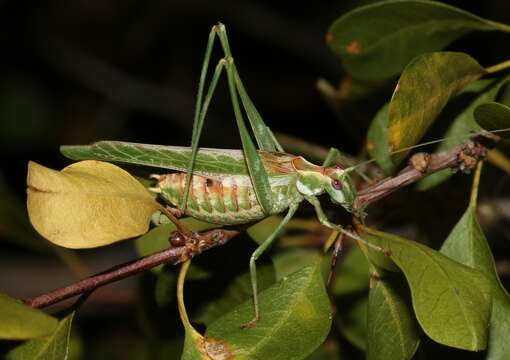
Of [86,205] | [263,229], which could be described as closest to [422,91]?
[86,205]

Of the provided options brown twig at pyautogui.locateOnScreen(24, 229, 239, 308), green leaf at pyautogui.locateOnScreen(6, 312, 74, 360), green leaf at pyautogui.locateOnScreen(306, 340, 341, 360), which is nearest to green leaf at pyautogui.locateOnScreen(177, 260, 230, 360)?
brown twig at pyautogui.locateOnScreen(24, 229, 239, 308)

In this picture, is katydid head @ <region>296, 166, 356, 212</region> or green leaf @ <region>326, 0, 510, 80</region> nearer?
green leaf @ <region>326, 0, 510, 80</region>

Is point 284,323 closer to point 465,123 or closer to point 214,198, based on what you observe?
point 214,198

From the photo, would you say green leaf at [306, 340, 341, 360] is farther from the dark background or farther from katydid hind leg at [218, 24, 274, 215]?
the dark background

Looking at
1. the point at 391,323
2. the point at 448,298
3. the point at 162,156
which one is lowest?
the point at 391,323

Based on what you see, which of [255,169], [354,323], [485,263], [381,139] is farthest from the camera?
[354,323]

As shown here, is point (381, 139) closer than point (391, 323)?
No
